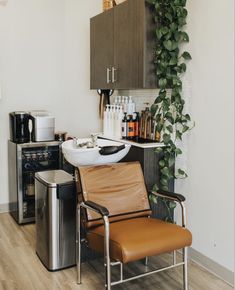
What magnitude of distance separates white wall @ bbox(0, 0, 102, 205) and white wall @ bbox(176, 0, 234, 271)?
1.58 m

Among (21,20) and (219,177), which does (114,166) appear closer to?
(219,177)

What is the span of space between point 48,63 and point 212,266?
2.79 metres

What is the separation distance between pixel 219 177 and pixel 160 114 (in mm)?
718

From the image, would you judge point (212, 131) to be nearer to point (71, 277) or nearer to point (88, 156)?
point (88, 156)

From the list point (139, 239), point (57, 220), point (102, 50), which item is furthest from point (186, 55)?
point (57, 220)

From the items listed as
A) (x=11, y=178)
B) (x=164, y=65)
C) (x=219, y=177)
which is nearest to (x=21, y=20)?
(x=11, y=178)

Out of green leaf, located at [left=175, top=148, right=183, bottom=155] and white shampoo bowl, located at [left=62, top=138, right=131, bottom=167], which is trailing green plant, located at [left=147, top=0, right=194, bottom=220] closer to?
green leaf, located at [left=175, top=148, right=183, bottom=155]

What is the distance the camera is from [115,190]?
2.57 m

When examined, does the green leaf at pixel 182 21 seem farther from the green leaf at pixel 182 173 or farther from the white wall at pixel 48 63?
the white wall at pixel 48 63

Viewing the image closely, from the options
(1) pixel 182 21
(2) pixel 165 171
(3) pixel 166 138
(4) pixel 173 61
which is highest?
(1) pixel 182 21

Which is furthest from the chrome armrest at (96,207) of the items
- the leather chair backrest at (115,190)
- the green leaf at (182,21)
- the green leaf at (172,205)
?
the green leaf at (182,21)

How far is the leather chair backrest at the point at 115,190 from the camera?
97.7 inches

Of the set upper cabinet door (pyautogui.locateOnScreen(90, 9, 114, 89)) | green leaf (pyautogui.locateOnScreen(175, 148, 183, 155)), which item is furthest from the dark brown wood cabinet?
green leaf (pyautogui.locateOnScreen(175, 148, 183, 155))

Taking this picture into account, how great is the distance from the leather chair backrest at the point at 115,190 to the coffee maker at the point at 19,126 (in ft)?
5.02
